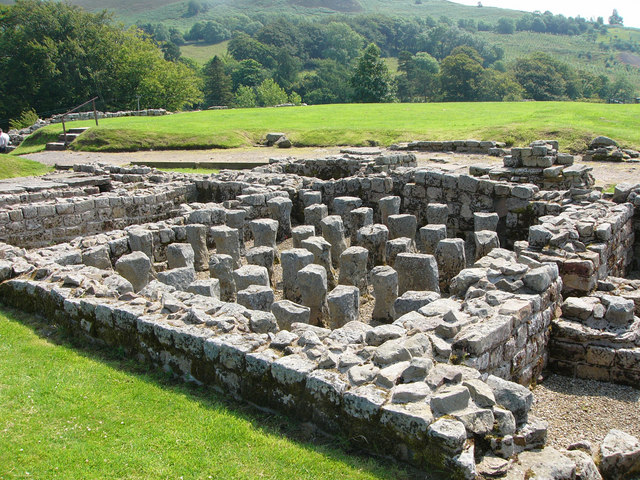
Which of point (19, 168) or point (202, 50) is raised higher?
point (202, 50)

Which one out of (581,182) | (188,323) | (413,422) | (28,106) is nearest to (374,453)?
(413,422)

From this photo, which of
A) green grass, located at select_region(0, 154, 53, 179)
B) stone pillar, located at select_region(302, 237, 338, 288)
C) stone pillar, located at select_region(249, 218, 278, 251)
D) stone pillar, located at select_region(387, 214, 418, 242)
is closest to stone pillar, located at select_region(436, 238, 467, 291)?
stone pillar, located at select_region(387, 214, 418, 242)

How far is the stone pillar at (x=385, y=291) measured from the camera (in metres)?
10.1

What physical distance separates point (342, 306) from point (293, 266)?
186 cm

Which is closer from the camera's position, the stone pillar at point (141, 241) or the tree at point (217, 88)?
the stone pillar at point (141, 241)

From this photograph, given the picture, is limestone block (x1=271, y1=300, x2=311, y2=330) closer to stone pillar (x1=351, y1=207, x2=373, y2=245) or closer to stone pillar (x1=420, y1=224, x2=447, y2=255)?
stone pillar (x1=420, y1=224, x2=447, y2=255)

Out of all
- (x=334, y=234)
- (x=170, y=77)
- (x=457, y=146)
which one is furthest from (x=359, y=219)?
(x=170, y=77)

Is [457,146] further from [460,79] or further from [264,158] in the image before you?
[460,79]

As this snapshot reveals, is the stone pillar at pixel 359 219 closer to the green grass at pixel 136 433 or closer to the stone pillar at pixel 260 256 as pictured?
the stone pillar at pixel 260 256

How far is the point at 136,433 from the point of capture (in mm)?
5941

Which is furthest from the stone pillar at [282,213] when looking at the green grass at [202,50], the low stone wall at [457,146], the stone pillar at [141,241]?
the green grass at [202,50]

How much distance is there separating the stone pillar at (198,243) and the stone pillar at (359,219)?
3544 millimetres

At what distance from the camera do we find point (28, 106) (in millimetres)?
55250

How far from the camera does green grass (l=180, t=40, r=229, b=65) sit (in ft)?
456
